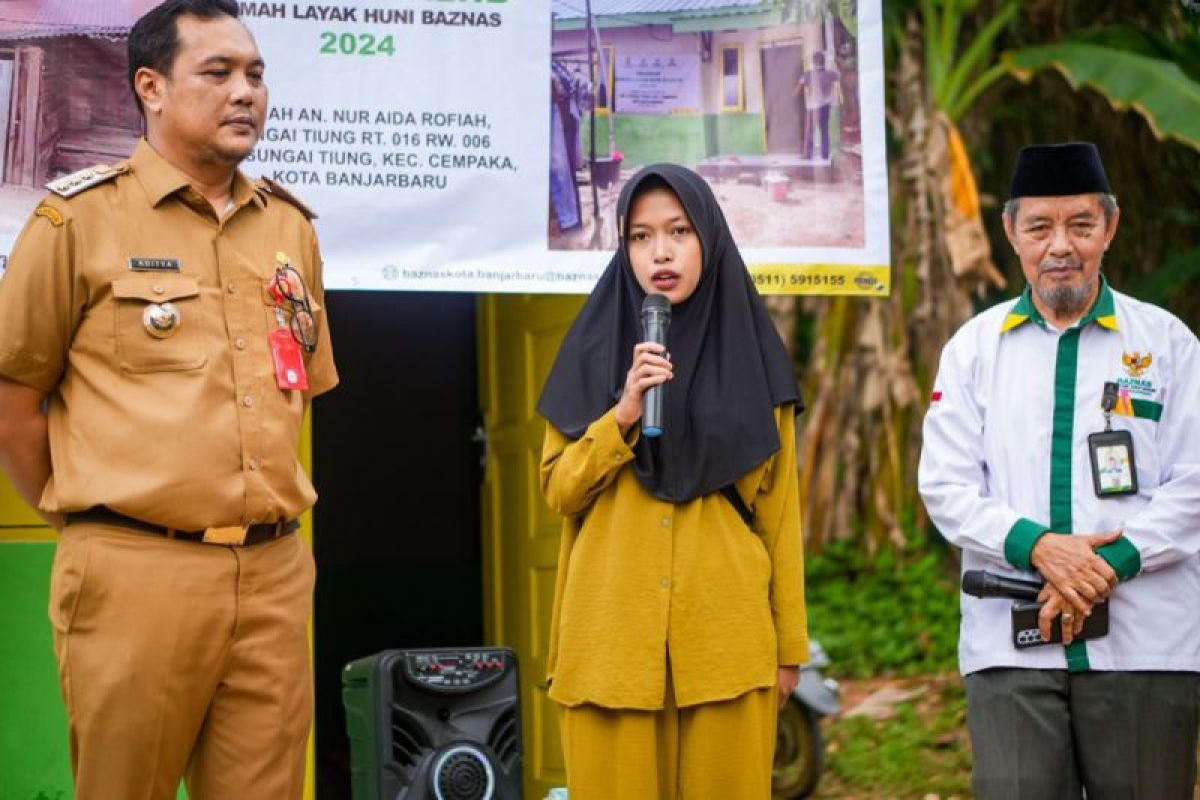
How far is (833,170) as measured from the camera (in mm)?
4738

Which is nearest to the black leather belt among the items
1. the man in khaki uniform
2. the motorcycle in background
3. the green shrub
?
the man in khaki uniform

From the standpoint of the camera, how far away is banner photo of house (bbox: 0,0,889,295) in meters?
Answer: 4.32

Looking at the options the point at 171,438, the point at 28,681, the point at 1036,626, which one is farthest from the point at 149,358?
the point at 28,681

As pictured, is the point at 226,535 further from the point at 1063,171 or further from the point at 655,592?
the point at 1063,171

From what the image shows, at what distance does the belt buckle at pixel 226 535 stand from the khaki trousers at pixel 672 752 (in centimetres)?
79

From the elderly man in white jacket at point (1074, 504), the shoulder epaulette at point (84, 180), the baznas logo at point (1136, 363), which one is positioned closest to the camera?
the shoulder epaulette at point (84, 180)

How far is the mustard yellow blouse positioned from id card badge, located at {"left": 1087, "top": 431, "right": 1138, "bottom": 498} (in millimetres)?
638

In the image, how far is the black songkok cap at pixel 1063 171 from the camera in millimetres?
3568

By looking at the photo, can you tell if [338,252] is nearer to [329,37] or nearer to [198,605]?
[329,37]

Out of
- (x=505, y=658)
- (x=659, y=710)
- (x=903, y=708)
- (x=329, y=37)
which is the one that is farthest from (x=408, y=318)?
(x=659, y=710)

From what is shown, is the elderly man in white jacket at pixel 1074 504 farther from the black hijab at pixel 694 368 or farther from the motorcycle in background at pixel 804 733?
the motorcycle in background at pixel 804 733

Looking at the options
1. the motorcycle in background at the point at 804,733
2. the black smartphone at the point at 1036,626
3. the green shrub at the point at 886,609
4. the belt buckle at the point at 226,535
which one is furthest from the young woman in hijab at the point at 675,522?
the green shrub at the point at 886,609

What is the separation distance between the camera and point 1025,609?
134 inches

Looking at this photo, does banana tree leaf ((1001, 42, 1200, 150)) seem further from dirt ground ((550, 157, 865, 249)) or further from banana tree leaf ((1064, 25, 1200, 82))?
dirt ground ((550, 157, 865, 249))
